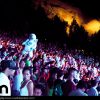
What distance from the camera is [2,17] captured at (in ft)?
10.8

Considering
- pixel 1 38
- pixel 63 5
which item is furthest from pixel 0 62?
pixel 63 5

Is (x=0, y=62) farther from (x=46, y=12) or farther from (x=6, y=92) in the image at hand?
(x=46, y=12)

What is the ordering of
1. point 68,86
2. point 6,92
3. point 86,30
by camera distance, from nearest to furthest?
point 6,92 → point 68,86 → point 86,30

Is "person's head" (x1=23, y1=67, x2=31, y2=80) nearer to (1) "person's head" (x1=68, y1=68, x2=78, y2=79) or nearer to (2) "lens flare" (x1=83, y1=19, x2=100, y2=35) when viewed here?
(1) "person's head" (x1=68, y1=68, x2=78, y2=79)

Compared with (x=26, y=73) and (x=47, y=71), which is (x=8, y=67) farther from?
(x=47, y=71)

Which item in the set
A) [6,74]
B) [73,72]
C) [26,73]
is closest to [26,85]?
[26,73]

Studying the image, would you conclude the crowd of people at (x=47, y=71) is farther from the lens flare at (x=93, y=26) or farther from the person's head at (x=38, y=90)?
the lens flare at (x=93, y=26)

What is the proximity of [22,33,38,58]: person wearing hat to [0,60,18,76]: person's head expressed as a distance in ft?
0.56

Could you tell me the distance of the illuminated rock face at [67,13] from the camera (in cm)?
345

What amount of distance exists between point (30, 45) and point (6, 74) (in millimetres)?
411

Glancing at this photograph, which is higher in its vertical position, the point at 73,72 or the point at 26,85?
the point at 73,72

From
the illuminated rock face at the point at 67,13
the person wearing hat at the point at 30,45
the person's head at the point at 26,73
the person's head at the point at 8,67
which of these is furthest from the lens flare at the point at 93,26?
the person's head at the point at 8,67

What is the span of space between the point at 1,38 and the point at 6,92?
0.57 m

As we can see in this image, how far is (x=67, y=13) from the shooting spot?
3535mm
